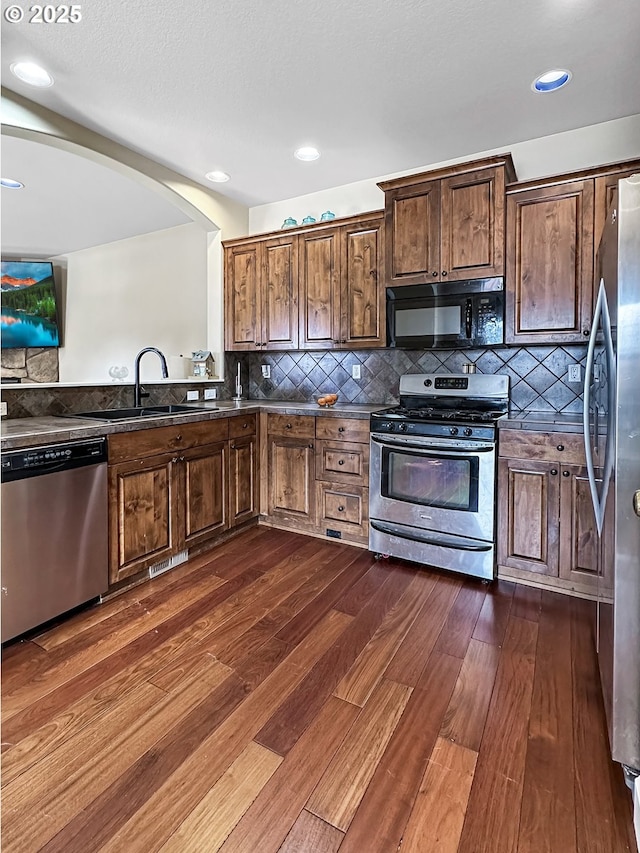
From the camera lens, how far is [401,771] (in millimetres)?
1367

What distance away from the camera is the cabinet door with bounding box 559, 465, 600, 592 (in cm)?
232

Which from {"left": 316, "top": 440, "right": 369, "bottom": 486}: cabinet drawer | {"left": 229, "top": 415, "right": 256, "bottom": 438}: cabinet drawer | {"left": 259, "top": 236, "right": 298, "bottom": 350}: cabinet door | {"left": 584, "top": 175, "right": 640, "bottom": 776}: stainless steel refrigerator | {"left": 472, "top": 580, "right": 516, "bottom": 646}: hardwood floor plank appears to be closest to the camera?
{"left": 584, "top": 175, "right": 640, "bottom": 776}: stainless steel refrigerator

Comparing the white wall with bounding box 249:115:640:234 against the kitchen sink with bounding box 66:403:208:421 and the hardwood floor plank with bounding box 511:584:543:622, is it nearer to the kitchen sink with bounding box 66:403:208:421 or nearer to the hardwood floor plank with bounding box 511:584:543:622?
the kitchen sink with bounding box 66:403:208:421

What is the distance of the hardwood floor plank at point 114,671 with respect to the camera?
157cm

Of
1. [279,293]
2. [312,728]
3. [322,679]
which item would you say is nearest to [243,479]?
[279,293]

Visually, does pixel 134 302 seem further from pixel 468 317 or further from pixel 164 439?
pixel 468 317

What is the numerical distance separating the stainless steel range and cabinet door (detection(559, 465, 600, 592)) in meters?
0.35

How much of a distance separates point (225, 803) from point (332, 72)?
9.88 feet

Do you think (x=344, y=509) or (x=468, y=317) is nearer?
(x=468, y=317)

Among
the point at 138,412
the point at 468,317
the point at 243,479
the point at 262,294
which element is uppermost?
the point at 262,294

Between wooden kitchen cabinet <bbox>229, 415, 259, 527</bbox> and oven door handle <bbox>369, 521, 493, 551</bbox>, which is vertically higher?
wooden kitchen cabinet <bbox>229, 415, 259, 527</bbox>

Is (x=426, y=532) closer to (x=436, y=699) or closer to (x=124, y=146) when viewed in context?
(x=436, y=699)

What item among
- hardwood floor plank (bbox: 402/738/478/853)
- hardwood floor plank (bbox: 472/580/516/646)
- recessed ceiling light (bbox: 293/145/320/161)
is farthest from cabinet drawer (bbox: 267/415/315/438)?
hardwood floor plank (bbox: 402/738/478/853)

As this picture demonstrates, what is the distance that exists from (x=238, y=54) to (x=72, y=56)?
0.79 m
